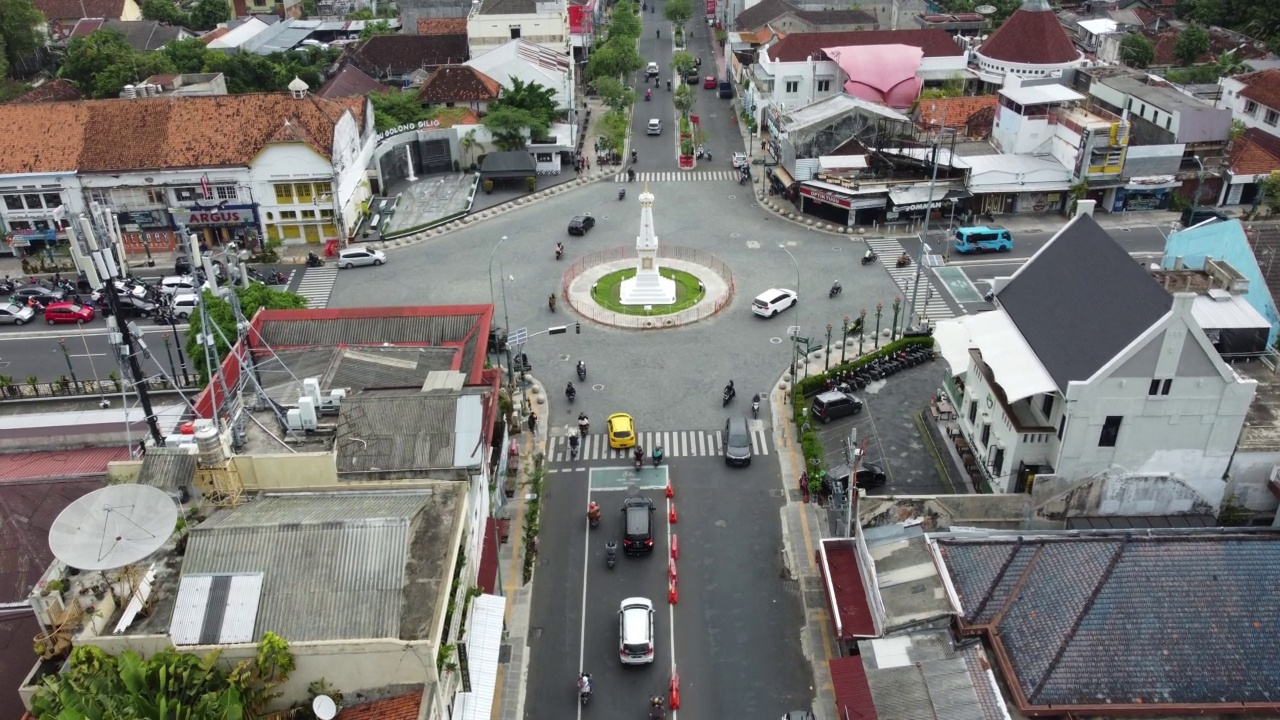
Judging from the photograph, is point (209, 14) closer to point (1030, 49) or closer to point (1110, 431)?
point (1030, 49)

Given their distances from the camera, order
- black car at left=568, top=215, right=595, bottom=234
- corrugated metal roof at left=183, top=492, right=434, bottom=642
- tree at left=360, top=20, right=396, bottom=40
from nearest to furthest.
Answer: corrugated metal roof at left=183, top=492, right=434, bottom=642, black car at left=568, top=215, right=595, bottom=234, tree at left=360, top=20, right=396, bottom=40

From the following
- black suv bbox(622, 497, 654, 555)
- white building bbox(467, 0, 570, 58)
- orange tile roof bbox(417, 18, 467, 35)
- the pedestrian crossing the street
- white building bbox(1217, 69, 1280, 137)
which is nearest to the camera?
black suv bbox(622, 497, 654, 555)

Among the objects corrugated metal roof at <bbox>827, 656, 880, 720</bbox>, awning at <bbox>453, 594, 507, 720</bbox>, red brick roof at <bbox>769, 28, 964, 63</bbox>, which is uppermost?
red brick roof at <bbox>769, 28, 964, 63</bbox>

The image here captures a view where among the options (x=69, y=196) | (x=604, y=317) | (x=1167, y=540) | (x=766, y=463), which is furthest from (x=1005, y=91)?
(x=69, y=196)

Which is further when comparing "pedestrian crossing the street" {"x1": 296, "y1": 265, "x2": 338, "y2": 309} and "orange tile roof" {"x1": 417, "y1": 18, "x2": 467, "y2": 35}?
"orange tile roof" {"x1": 417, "y1": 18, "x2": 467, "y2": 35}

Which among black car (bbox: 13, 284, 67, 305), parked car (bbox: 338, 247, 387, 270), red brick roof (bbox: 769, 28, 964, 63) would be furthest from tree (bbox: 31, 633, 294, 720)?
red brick roof (bbox: 769, 28, 964, 63)

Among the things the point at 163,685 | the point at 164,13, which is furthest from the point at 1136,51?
the point at 164,13

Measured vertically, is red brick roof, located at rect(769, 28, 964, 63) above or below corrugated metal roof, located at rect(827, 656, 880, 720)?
above

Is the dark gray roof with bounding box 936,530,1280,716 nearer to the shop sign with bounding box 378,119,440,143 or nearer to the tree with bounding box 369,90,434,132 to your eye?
the shop sign with bounding box 378,119,440,143

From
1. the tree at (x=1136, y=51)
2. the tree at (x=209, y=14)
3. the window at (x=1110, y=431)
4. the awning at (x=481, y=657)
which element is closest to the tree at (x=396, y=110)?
the tree at (x=209, y=14)
